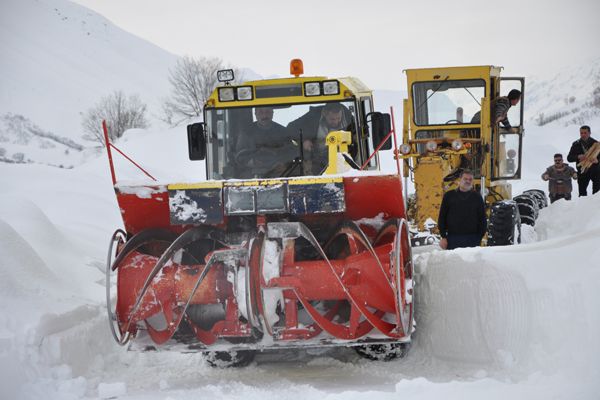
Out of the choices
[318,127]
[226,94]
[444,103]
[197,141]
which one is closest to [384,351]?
[318,127]

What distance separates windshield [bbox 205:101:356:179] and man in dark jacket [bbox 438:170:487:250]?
145cm

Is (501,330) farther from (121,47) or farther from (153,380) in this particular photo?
(121,47)

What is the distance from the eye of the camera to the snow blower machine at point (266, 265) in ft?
17.0

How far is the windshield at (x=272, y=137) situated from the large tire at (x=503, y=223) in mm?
2512

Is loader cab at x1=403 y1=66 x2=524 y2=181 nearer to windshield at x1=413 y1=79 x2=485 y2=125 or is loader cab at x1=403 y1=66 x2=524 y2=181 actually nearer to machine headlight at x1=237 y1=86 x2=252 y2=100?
windshield at x1=413 y1=79 x2=485 y2=125

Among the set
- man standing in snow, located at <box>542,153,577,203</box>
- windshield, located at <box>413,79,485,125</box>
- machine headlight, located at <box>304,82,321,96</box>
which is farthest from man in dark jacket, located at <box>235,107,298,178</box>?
man standing in snow, located at <box>542,153,577,203</box>

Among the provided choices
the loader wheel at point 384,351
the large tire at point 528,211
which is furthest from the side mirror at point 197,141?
the large tire at point 528,211

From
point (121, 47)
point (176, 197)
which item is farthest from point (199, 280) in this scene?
point (121, 47)

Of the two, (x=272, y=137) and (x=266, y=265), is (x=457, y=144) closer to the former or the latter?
(x=272, y=137)

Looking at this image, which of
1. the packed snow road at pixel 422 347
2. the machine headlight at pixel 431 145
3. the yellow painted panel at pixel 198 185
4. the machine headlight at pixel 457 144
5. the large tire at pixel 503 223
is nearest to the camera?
the packed snow road at pixel 422 347

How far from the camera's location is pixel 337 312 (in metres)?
5.67

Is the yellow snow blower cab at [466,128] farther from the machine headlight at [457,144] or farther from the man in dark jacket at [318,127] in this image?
the man in dark jacket at [318,127]

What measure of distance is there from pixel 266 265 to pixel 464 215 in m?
3.06

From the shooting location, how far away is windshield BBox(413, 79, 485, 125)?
10.4m
